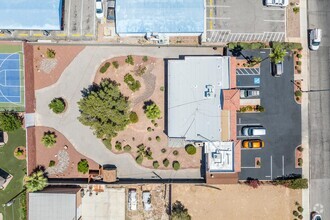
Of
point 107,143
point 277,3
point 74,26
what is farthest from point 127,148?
point 277,3

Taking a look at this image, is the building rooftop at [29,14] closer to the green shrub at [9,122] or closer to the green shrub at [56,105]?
the green shrub at [56,105]

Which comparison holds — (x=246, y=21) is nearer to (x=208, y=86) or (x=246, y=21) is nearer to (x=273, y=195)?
(x=208, y=86)

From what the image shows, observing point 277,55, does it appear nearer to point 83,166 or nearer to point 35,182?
point 83,166

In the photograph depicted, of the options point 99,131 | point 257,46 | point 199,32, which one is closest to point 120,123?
point 99,131

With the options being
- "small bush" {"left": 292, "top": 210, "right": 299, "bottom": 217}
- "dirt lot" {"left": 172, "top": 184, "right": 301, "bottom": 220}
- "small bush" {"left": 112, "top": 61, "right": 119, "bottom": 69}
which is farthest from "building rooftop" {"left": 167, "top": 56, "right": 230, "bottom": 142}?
"small bush" {"left": 292, "top": 210, "right": 299, "bottom": 217}

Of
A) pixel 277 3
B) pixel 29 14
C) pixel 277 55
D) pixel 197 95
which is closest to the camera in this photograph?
pixel 29 14

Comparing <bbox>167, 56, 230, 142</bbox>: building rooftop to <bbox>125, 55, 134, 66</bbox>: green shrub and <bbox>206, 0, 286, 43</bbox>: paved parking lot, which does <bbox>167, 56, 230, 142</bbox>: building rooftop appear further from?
<bbox>125, 55, 134, 66</bbox>: green shrub
